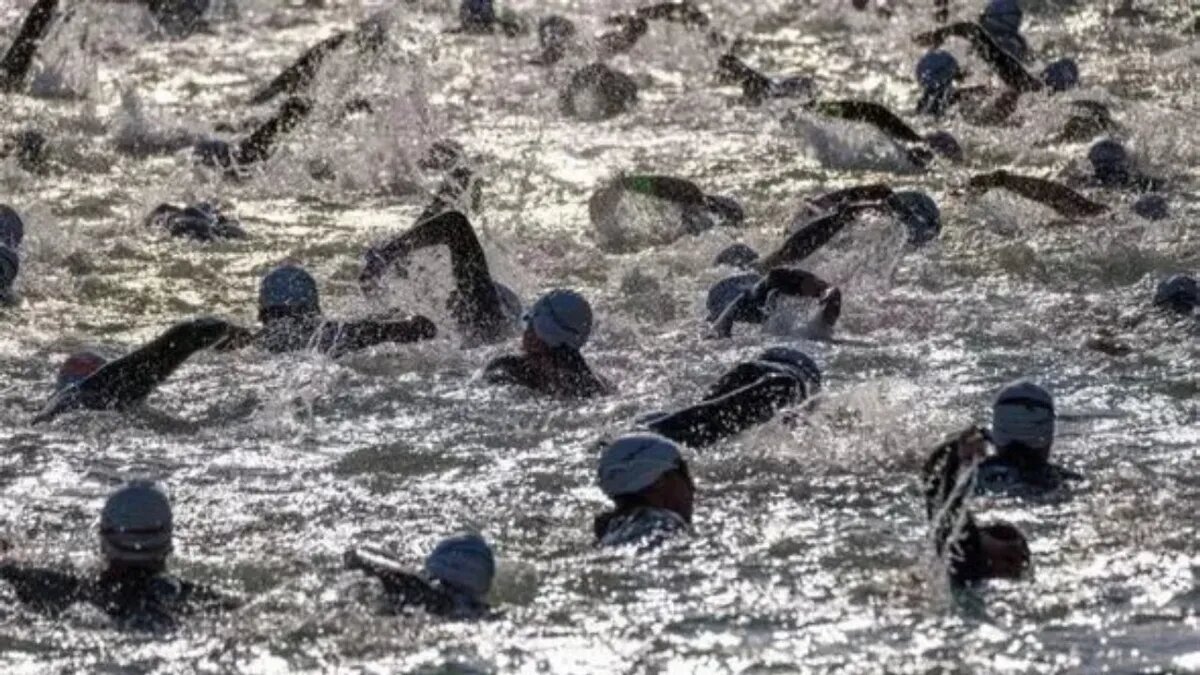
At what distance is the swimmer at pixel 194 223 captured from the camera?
55.4 feet

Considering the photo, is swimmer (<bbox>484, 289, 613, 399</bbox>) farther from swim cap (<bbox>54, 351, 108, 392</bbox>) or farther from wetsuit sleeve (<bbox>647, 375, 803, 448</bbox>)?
swim cap (<bbox>54, 351, 108, 392</bbox>)

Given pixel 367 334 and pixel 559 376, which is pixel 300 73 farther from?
pixel 559 376

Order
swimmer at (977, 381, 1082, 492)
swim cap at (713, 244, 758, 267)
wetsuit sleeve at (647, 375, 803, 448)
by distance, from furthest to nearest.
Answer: swim cap at (713, 244, 758, 267)
wetsuit sleeve at (647, 375, 803, 448)
swimmer at (977, 381, 1082, 492)

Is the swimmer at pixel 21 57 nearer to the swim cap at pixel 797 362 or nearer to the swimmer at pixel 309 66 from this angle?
the swimmer at pixel 309 66

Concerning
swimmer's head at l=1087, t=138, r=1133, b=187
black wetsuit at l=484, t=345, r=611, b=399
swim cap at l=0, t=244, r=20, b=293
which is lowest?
swim cap at l=0, t=244, r=20, b=293

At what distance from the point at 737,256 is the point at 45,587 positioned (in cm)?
685

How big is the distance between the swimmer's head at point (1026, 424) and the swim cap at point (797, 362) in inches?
47.1

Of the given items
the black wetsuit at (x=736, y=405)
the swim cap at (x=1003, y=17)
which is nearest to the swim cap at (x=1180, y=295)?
the black wetsuit at (x=736, y=405)

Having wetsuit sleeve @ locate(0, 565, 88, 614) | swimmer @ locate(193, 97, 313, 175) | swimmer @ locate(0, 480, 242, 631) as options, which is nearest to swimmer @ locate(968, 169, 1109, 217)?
swimmer @ locate(193, 97, 313, 175)

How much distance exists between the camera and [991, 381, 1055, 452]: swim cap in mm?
10844

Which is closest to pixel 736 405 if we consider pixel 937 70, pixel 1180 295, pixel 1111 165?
pixel 1180 295

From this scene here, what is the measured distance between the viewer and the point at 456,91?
2261 centimetres

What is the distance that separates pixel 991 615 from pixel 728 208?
8169 mm

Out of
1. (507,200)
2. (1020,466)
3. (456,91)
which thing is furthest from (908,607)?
(456,91)
